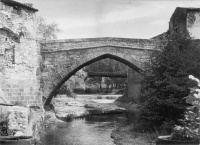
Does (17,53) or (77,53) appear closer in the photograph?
(17,53)

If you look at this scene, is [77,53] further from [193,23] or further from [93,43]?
[193,23]

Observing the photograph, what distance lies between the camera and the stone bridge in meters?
16.2

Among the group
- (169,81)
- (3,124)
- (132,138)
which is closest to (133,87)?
(169,81)

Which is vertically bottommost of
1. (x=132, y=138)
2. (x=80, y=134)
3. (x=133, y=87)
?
(x=80, y=134)

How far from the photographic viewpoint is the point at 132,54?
1655 centimetres

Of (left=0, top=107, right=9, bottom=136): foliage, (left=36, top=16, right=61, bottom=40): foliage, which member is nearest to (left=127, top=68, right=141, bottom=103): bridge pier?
(left=36, top=16, right=61, bottom=40): foliage

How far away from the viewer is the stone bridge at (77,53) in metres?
16.2

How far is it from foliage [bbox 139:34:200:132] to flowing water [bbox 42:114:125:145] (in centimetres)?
209

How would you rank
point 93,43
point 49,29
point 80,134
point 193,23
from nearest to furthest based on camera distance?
point 80,134, point 93,43, point 193,23, point 49,29

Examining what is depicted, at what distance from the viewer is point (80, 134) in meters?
14.0

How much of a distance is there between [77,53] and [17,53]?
3.42 metres

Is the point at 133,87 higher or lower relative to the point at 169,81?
lower

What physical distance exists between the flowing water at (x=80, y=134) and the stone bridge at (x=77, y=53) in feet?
6.96

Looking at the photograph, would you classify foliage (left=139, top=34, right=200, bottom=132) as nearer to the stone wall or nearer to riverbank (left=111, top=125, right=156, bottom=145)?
riverbank (left=111, top=125, right=156, bottom=145)
